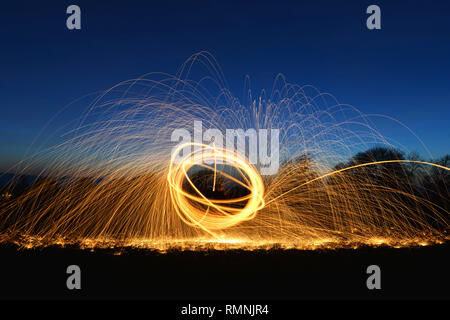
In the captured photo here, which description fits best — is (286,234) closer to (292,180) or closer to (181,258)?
(181,258)

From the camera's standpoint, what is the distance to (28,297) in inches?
239

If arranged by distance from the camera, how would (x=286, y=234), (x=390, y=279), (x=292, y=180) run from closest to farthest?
(x=390, y=279), (x=286, y=234), (x=292, y=180)

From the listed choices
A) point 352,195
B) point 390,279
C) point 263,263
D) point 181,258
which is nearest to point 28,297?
point 181,258

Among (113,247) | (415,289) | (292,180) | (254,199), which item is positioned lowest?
(415,289)

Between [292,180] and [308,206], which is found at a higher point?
[292,180]

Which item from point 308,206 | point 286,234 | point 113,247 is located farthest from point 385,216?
A: point 113,247

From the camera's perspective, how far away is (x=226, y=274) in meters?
7.20

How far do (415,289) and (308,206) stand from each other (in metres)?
11.5

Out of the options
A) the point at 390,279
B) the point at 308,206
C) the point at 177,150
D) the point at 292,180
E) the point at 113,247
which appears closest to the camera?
the point at 390,279

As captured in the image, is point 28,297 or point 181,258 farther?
point 181,258

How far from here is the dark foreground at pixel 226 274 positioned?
6180mm

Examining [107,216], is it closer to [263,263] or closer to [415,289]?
[263,263]

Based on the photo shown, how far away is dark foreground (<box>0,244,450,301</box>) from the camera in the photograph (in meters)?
6.18

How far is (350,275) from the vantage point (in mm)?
7133
